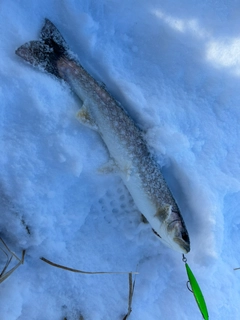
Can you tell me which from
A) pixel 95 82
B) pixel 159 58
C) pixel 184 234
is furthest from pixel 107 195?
pixel 159 58

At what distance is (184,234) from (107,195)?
0.35 m

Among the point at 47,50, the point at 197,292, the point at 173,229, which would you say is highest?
the point at 47,50

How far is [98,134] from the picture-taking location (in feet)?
4.42

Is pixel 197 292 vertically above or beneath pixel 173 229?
beneath

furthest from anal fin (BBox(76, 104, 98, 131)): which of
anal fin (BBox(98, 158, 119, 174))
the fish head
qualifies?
the fish head

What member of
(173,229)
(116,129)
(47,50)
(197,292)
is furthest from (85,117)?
(197,292)

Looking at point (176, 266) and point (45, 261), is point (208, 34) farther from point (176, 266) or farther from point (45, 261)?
point (45, 261)

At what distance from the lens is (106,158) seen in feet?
4.45

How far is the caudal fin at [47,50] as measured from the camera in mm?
1268

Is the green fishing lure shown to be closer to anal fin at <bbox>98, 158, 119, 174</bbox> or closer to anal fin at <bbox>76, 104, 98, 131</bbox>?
anal fin at <bbox>98, 158, 119, 174</bbox>

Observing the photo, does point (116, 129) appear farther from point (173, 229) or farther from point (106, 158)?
point (173, 229)

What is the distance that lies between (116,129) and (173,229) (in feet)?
1.42

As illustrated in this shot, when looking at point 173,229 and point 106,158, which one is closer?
point 173,229

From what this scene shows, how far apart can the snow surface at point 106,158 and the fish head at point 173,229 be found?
15 cm
